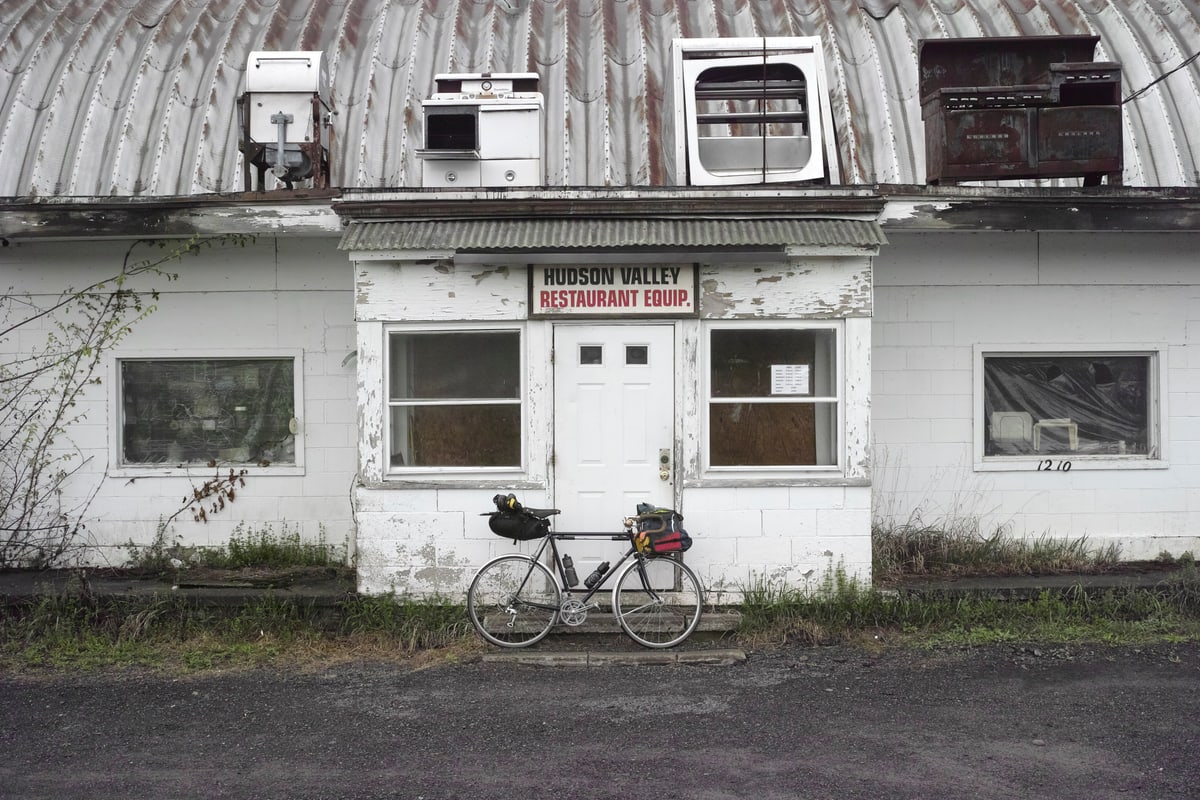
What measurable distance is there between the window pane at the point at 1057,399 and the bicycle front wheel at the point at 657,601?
10.6 ft

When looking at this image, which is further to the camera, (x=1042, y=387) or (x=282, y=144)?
(x=1042, y=387)

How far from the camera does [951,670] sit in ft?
21.4

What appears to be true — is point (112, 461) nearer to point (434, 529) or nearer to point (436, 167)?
point (434, 529)

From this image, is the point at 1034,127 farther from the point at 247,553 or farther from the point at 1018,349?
the point at 247,553

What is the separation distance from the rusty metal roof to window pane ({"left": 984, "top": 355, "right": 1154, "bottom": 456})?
1668 millimetres

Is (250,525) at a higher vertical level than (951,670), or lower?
higher

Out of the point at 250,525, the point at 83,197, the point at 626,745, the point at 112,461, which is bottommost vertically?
the point at 626,745

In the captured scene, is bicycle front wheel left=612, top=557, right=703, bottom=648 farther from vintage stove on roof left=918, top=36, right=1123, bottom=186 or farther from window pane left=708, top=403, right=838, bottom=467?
vintage stove on roof left=918, top=36, right=1123, bottom=186

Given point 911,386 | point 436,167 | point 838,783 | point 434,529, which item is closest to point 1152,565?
point 911,386

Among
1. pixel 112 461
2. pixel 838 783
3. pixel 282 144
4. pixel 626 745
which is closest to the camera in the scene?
pixel 838 783

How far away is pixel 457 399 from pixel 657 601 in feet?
7.11

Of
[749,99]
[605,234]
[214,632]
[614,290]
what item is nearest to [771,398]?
[614,290]

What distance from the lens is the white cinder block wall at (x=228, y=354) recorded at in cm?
862

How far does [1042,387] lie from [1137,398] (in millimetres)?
846
